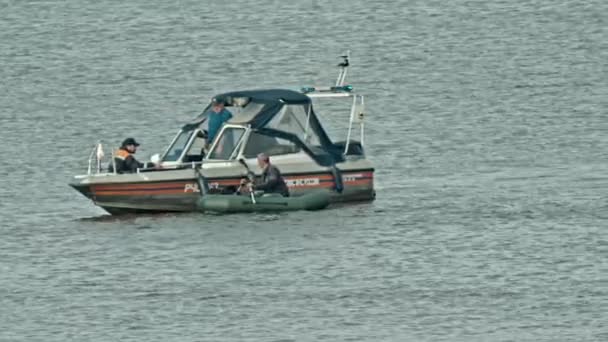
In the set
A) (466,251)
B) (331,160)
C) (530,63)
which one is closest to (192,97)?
(530,63)

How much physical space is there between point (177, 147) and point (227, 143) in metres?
1.39

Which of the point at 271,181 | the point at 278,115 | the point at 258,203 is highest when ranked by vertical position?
the point at 278,115

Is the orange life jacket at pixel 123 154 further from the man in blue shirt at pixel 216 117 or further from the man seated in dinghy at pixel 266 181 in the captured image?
the man seated in dinghy at pixel 266 181

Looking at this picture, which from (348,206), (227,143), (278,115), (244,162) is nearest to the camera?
(244,162)

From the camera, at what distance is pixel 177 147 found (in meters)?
52.0

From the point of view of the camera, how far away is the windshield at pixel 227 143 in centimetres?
5131

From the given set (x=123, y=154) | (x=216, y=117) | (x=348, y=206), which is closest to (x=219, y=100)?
(x=216, y=117)

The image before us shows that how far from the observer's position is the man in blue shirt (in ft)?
170

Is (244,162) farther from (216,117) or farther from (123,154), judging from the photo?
(123,154)

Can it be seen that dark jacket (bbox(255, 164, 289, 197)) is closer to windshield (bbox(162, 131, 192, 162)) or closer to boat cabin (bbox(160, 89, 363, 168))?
boat cabin (bbox(160, 89, 363, 168))

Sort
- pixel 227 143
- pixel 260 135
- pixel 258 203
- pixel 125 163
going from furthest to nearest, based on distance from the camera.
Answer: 1. pixel 260 135
2. pixel 227 143
3. pixel 125 163
4. pixel 258 203

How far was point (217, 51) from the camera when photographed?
87.1m

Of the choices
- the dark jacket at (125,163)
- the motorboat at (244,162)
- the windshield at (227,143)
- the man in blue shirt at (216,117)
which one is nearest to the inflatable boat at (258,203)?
the motorboat at (244,162)

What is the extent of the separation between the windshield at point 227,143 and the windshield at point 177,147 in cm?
93
